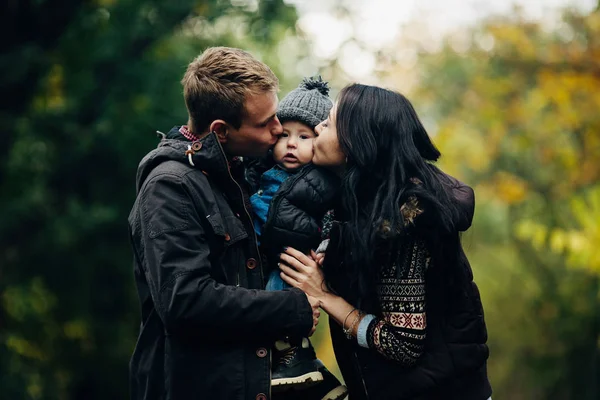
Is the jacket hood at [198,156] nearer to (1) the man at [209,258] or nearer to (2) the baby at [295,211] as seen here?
(1) the man at [209,258]

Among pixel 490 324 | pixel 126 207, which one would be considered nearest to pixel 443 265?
pixel 490 324

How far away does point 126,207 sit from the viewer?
10.4 meters

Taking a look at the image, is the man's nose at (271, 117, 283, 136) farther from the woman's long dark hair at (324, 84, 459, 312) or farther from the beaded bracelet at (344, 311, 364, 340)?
the beaded bracelet at (344, 311, 364, 340)

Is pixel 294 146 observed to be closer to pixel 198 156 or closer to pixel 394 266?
pixel 198 156

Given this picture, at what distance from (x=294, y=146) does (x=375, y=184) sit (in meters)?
0.42

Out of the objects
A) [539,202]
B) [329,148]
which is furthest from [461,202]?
[539,202]

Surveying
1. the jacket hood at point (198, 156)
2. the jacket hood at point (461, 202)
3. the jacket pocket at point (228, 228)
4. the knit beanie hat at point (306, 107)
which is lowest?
the jacket pocket at point (228, 228)

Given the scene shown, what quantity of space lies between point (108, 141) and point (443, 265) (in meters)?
7.61

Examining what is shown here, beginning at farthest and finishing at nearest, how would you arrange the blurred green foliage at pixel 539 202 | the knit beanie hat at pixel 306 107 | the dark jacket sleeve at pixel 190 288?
the blurred green foliage at pixel 539 202, the knit beanie hat at pixel 306 107, the dark jacket sleeve at pixel 190 288

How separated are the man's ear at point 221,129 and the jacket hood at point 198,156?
0.31 feet

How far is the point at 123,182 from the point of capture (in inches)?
409

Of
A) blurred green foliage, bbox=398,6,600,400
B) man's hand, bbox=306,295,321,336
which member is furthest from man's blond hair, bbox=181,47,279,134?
blurred green foliage, bbox=398,6,600,400

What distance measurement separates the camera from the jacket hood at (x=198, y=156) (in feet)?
9.05

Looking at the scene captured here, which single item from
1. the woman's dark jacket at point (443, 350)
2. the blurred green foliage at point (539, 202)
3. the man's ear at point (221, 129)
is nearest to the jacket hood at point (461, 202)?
the woman's dark jacket at point (443, 350)
